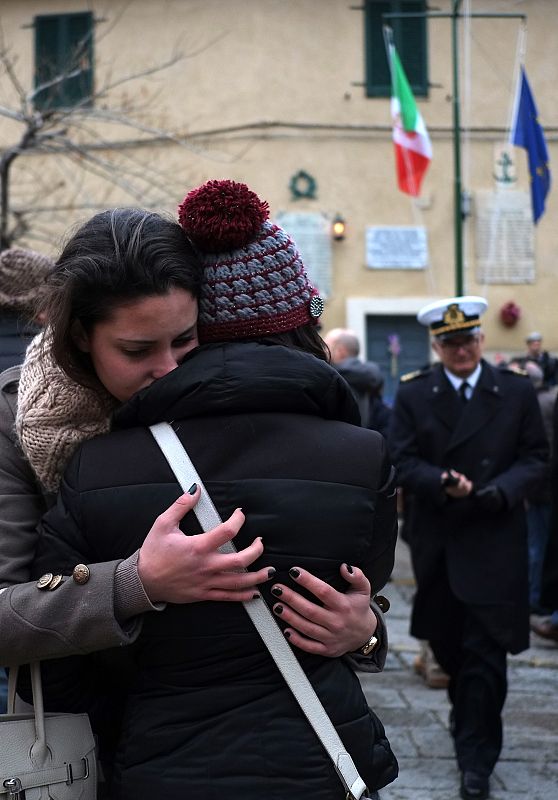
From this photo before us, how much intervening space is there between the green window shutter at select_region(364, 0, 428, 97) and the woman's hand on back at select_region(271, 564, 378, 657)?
45.2 ft

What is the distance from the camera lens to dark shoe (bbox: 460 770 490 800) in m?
4.52

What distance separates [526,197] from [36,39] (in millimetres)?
6984

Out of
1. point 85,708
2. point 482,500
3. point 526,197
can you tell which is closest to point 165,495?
point 85,708

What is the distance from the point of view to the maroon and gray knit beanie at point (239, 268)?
1899 mm

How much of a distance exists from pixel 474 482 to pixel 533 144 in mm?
7588

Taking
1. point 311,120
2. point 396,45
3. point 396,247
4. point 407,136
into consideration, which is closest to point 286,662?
point 407,136

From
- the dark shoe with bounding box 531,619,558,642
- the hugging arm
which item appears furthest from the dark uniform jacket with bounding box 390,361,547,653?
the hugging arm

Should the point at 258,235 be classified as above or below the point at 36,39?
below

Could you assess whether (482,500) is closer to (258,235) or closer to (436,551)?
(436,551)

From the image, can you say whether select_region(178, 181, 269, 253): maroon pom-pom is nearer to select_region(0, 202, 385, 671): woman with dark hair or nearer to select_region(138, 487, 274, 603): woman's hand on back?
select_region(0, 202, 385, 671): woman with dark hair

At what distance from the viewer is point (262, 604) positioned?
1.78 metres

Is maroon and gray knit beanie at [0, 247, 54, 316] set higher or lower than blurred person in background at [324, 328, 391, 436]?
higher

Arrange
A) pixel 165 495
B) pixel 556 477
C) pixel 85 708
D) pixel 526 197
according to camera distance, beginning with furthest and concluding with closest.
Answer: pixel 526 197, pixel 556 477, pixel 85 708, pixel 165 495

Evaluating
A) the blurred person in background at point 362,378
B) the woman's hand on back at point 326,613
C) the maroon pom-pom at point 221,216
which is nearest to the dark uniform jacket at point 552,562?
the blurred person in background at point 362,378
